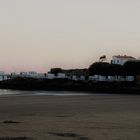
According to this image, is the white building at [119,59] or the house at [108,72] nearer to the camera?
the house at [108,72]

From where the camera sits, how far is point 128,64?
9931 centimetres

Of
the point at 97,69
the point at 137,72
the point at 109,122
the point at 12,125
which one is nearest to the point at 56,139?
the point at 12,125

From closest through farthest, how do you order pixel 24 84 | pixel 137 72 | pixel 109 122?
pixel 109 122, pixel 24 84, pixel 137 72

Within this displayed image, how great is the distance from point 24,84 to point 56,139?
2850 inches

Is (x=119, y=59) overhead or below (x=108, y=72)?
overhead

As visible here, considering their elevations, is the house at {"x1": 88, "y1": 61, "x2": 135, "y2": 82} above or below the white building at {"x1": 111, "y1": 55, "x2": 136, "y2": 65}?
below

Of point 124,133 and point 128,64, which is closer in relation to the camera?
point 124,133

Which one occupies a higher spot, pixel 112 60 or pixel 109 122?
pixel 112 60

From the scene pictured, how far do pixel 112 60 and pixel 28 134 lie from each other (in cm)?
12080

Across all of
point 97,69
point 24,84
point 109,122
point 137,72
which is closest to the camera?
point 109,122

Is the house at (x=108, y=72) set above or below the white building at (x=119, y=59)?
below

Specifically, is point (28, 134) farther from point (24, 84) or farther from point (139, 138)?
point (24, 84)

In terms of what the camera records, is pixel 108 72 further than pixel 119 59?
No

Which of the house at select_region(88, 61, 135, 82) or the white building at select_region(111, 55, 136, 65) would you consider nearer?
the house at select_region(88, 61, 135, 82)
